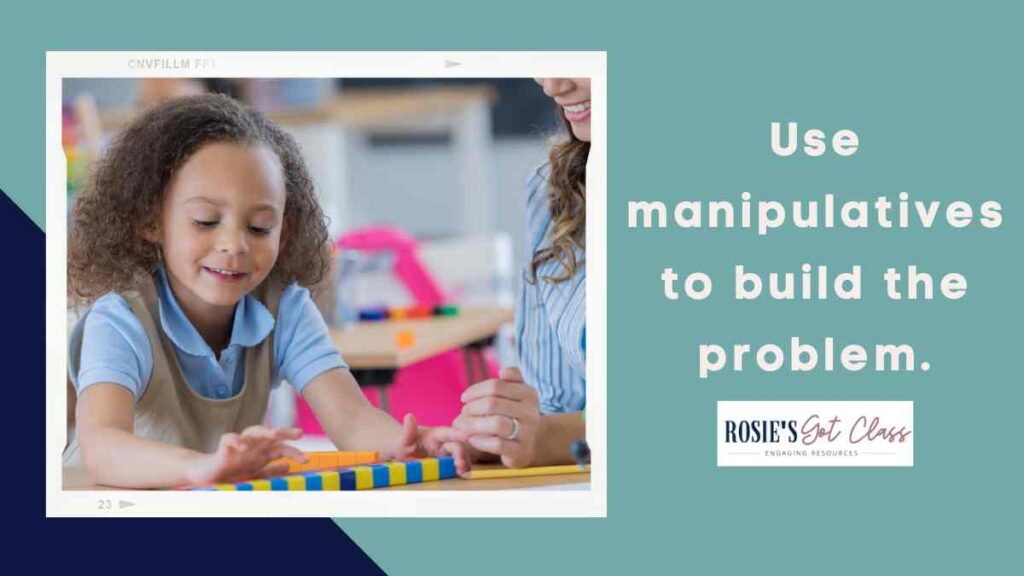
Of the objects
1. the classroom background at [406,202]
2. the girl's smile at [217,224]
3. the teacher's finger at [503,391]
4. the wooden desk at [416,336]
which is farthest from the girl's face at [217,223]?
the teacher's finger at [503,391]

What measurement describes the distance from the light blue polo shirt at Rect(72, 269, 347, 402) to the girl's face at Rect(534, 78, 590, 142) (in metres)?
0.49

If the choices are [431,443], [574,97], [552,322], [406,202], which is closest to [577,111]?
[574,97]

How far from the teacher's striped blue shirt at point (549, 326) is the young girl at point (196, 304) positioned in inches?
8.7

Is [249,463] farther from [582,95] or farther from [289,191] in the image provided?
[582,95]

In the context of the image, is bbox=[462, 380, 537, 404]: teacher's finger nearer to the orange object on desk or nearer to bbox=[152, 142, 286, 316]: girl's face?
the orange object on desk

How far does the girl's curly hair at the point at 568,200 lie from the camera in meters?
2.24

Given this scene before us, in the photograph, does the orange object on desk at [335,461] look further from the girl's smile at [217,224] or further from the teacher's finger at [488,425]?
the girl's smile at [217,224]

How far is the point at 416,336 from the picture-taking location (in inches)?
109

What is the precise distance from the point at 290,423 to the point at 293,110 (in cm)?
169

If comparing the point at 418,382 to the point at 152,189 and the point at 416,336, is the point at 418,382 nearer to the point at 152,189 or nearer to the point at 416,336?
the point at 416,336

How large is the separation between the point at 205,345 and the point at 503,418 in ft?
1.48

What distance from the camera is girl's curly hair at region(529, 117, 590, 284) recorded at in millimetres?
2238

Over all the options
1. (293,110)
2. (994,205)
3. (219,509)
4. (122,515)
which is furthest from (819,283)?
(293,110)

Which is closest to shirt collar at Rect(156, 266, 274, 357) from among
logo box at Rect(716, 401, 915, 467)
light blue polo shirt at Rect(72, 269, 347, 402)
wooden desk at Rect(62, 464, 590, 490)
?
light blue polo shirt at Rect(72, 269, 347, 402)
